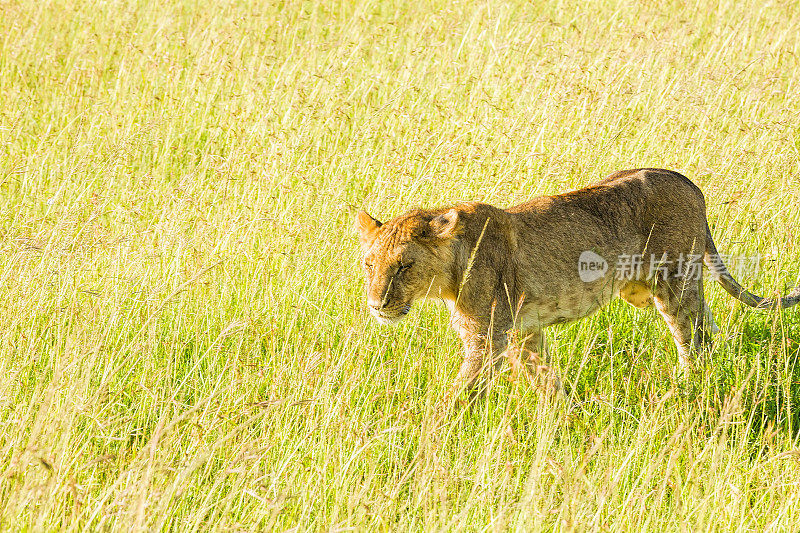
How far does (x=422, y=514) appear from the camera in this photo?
3.07 m

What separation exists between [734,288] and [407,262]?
71.4 inches

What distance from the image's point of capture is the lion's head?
152 inches

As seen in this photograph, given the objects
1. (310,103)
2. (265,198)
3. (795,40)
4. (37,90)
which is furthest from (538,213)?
(795,40)

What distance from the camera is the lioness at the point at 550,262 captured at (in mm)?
3941

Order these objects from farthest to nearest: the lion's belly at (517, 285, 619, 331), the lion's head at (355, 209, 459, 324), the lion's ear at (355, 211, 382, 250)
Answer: the lion's belly at (517, 285, 619, 331) < the lion's ear at (355, 211, 382, 250) < the lion's head at (355, 209, 459, 324)

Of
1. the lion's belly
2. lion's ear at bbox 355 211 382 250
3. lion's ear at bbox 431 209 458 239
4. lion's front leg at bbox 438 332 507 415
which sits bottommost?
lion's front leg at bbox 438 332 507 415

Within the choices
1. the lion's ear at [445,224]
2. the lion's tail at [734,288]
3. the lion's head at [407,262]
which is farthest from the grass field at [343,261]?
the lion's ear at [445,224]

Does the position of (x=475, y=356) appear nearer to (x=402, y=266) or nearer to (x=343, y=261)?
(x=402, y=266)

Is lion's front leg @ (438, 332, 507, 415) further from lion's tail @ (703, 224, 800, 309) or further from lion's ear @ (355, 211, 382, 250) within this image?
lion's tail @ (703, 224, 800, 309)

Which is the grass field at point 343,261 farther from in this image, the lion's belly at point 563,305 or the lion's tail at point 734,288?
the lion's belly at point 563,305

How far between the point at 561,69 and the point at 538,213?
3.03 meters

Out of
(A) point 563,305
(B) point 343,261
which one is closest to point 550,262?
(A) point 563,305

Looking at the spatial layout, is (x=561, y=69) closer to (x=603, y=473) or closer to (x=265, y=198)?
(x=265, y=198)

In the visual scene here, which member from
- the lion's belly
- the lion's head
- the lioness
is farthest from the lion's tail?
the lion's head
